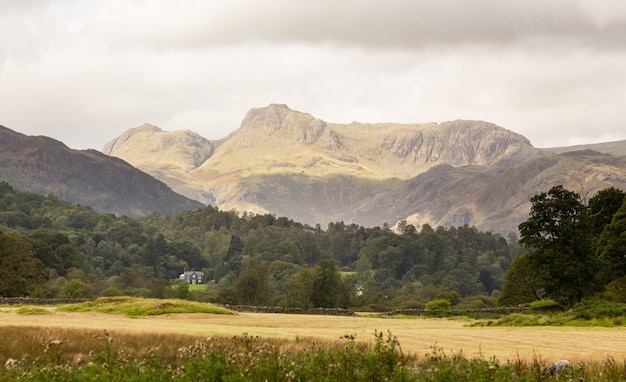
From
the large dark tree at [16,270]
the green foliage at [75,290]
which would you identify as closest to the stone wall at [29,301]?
the large dark tree at [16,270]

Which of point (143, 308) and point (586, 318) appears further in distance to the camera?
point (143, 308)

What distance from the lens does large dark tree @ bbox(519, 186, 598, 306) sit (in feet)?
215

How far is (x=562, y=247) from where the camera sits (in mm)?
66875

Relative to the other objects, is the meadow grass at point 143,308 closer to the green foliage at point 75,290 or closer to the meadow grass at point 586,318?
the meadow grass at point 586,318

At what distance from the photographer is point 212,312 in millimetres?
60656

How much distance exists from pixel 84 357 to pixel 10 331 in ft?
22.0

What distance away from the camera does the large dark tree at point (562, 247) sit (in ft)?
215

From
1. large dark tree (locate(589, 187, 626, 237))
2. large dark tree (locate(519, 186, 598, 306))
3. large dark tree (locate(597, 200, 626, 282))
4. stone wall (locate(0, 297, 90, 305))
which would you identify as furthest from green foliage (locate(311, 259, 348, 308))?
large dark tree (locate(519, 186, 598, 306))

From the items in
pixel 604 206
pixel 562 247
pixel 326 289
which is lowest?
pixel 326 289

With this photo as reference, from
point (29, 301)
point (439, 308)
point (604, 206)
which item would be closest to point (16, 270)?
point (29, 301)

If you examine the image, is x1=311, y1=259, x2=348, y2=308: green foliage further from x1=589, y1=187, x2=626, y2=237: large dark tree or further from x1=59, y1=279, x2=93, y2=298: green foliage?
x1=589, y1=187, x2=626, y2=237: large dark tree

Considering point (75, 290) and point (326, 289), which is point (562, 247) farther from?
point (75, 290)

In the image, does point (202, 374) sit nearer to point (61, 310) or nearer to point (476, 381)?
point (476, 381)

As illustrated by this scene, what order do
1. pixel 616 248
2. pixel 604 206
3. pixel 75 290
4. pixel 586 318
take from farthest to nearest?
pixel 75 290, pixel 604 206, pixel 616 248, pixel 586 318
